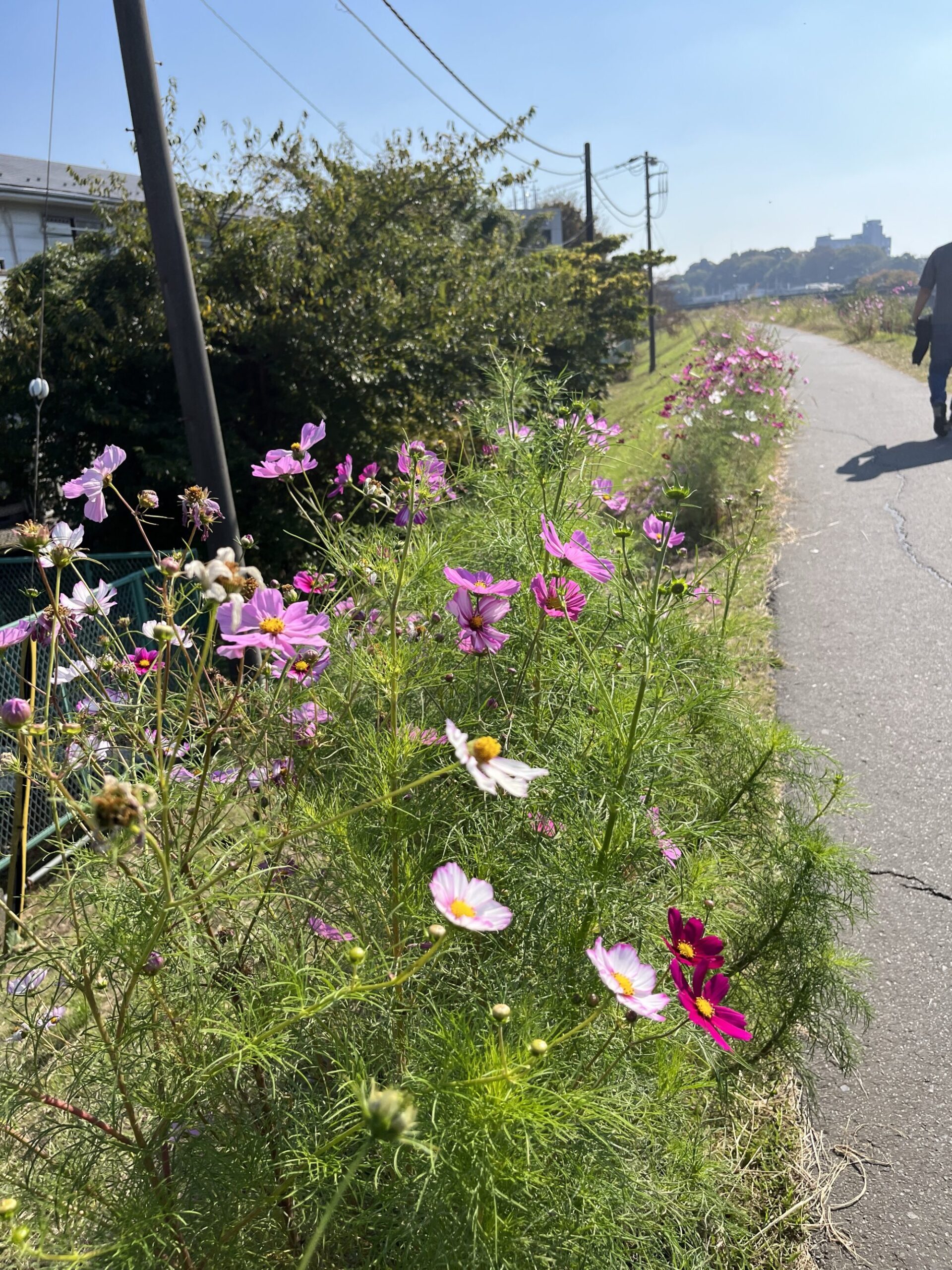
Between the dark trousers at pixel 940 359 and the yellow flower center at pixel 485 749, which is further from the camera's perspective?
the dark trousers at pixel 940 359

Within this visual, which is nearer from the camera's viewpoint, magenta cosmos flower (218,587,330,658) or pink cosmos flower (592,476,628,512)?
magenta cosmos flower (218,587,330,658)

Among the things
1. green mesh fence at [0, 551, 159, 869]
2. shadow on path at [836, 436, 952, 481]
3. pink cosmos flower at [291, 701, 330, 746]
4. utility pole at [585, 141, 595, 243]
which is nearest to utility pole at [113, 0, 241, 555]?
green mesh fence at [0, 551, 159, 869]

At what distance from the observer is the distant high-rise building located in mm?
163500

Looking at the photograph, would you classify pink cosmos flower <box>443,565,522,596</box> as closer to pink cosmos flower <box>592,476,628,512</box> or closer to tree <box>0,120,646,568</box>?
pink cosmos flower <box>592,476,628,512</box>

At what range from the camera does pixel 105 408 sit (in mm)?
6707

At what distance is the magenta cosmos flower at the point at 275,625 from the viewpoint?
108 cm

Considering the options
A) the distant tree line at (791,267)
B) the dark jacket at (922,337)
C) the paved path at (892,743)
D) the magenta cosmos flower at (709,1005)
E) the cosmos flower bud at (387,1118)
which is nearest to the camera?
the cosmos flower bud at (387,1118)

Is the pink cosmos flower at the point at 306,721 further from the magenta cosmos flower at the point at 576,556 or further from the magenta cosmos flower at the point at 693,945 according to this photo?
the magenta cosmos flower at the point at 693,945

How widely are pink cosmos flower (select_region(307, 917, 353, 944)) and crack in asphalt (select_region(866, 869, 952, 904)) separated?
180 centimetres

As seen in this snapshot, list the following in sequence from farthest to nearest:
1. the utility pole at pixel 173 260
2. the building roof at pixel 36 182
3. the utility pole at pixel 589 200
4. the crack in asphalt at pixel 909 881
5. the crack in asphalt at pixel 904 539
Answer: the utility pole at pixel 589 200
the building roof at pixel 36 182
the crack in asphalt at pixel 904 539
the utility pole at pixel 173 260
the crack in asphalt at pixel 909 881

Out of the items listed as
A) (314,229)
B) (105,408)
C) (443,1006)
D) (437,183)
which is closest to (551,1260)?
(443,1006)

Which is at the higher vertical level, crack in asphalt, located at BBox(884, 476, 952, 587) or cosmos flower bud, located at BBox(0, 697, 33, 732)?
cosmos flower bud, located at BBox(0, 697, 33, 732)

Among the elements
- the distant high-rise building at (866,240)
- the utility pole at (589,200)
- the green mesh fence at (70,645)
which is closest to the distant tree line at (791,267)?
the distant high-rise building at (866,240)

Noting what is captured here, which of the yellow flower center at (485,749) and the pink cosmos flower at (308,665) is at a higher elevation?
the yellow flower center at (485,749)
